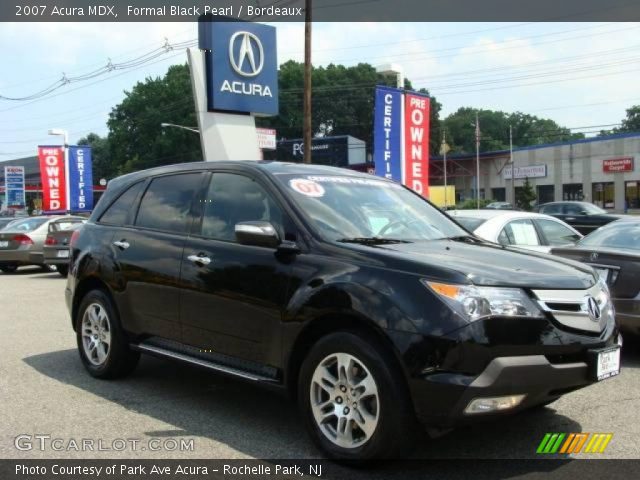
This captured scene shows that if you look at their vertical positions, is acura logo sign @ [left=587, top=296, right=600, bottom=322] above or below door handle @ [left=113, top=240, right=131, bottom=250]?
below

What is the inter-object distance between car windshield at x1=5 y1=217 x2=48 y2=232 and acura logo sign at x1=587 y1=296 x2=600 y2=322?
53.6ft

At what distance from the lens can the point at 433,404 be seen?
3.33 meters

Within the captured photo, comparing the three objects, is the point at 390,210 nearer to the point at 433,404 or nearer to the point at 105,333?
the point at 433,404

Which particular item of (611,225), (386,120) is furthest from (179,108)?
(611,225)

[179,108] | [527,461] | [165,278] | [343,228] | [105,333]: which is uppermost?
[179,108]

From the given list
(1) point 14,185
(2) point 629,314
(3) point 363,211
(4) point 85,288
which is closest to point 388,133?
(2) point 629,314

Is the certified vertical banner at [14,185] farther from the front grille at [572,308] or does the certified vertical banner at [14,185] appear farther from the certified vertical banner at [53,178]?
the front grille at [572,308]

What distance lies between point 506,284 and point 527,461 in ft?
3.79

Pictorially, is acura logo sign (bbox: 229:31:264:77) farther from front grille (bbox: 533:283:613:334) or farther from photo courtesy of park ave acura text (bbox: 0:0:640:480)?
front grille (bbox: 533:283:613:334)

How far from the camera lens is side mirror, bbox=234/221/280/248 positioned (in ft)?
13.5

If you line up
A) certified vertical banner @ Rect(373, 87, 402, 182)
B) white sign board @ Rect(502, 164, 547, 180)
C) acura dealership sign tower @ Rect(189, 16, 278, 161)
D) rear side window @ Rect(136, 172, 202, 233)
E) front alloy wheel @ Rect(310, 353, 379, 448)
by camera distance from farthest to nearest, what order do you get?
white sign board @ Rect(502, 164, 547, 180) → acura dealership sign tower @ Rect(189, 16, 278, 161) → certified vertical banner @ Rect(373, 87, 402, 182) → rear side window @ Rect(136, 172, 202, 233) → front alloy wheel @ Rect(310, 353, 379, 448)

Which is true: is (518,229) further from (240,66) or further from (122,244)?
(240,66)

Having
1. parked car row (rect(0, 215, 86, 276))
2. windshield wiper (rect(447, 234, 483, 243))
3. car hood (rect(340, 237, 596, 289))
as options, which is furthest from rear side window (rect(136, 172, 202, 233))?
parked car row (rect(0, 215, 86, 276))

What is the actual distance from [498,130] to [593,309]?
132 metres
